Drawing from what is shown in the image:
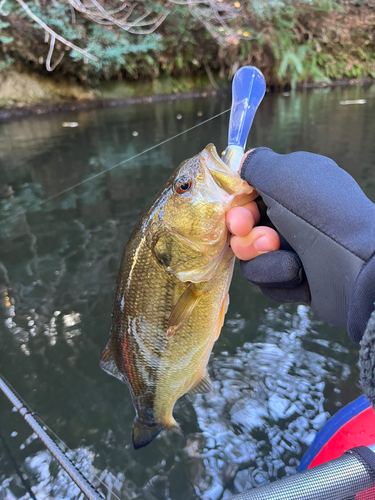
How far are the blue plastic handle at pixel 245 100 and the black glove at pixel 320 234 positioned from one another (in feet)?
0.35

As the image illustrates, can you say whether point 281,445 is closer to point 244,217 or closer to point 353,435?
point 353,435

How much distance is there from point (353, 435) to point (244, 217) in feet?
3.92

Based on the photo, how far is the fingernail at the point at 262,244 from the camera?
1254mm

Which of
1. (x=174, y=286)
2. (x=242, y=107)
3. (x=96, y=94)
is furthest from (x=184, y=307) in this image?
(x=96, y=94)

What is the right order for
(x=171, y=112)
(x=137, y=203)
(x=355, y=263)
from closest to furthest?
(x=355, y=263) < (x=137, y=203) < (x=171, y=112)

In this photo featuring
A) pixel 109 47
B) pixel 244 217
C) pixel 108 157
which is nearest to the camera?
pixel 244 217

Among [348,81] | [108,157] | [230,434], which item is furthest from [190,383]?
[348,81]

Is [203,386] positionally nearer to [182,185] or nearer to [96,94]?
[182,185]

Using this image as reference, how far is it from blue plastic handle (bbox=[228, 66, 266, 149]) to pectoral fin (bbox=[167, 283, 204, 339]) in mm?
574

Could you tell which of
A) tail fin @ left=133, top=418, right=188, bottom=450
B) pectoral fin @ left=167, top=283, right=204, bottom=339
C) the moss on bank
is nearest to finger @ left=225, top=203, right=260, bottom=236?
Answer: pectoral fin @ left=167, top=283, right=204, bottom=339

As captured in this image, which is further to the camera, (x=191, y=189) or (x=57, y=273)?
(x=57, y=273)

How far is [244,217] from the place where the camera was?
1.20 meters

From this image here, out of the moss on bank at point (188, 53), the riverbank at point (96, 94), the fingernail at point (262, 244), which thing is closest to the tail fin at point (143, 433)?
the fingernail at point (262, 244)

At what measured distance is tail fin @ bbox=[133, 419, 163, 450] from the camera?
4.91 ft
